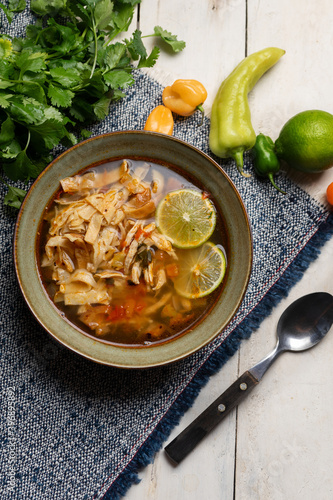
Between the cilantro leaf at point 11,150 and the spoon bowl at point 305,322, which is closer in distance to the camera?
the cilantro leaf at point 11,150

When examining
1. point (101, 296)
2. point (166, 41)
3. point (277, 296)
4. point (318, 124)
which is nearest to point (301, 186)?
point (318, 124)

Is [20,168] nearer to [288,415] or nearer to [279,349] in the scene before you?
[279,349]

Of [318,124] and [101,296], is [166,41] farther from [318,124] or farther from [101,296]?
[101,296]

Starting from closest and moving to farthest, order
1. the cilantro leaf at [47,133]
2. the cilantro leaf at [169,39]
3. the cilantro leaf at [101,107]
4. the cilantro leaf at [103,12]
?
1. the cilantro leaf at [47,133]
2. the cilantro leaf at [103,12]
3. the cilantro leaf at [101,107]
4. the cilantro leaf at [169,39]

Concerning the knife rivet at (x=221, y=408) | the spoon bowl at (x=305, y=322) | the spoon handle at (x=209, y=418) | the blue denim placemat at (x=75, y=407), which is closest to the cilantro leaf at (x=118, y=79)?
the blue denim placemat at (x=75, y=407)

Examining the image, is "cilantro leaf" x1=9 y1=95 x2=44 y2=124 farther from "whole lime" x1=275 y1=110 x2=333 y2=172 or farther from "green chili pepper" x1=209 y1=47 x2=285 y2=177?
"whole lime" x1=275 y1=110 x2=333 y2=172

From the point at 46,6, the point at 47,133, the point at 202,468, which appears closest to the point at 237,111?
the point at 47,133

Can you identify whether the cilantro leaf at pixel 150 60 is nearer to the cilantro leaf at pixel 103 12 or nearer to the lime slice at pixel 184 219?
the cilantro leaf at pixel 103 12
